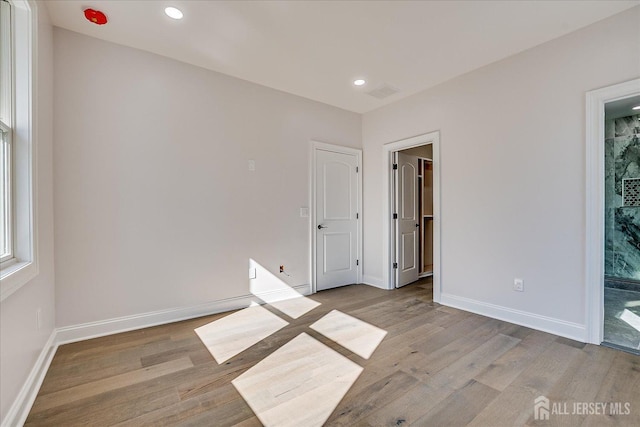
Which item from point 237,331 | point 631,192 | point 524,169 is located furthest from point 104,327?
point 631,192

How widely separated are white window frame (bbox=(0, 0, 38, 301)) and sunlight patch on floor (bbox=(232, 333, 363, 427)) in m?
1.54

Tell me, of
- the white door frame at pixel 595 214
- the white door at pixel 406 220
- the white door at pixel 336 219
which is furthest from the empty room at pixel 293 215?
the white door at pixel 406 220

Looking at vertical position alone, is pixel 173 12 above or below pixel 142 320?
above

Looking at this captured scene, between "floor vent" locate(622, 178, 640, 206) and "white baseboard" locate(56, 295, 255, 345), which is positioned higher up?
"floor vent" locate(622, 178, 640, 206)

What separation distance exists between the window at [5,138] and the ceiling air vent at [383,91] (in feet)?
10.8

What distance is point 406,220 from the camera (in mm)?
4465

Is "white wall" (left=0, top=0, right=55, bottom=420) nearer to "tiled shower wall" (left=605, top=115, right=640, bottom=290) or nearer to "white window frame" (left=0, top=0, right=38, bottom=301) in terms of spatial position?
"white window frame" (left=0, top=0, right=38, bottom=301)

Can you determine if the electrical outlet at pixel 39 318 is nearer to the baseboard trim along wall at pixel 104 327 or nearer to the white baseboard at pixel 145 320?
the baseboard trim along wall at pixel 104 327

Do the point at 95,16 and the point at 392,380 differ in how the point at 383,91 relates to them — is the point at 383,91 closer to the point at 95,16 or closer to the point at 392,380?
the point at 95,16

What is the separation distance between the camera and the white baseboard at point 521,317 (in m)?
2.50

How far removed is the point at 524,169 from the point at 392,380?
2.38m

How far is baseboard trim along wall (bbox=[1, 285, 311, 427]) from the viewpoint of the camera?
1562 mm

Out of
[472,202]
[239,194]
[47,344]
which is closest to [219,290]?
[239,194]

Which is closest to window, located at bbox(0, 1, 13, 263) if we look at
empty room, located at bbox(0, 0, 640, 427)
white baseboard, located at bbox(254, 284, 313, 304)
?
empty room, located at bbox(0, 0, 640, 427)
